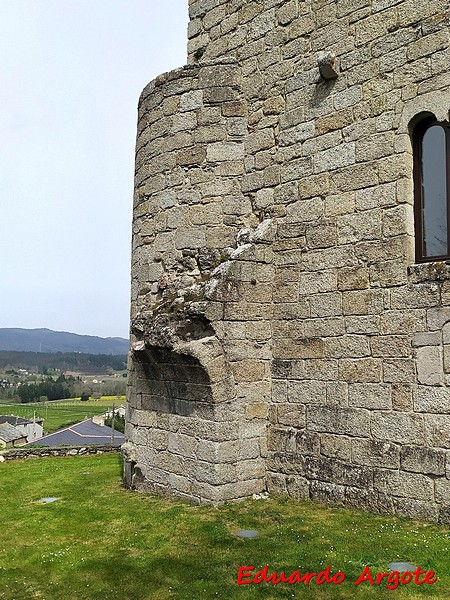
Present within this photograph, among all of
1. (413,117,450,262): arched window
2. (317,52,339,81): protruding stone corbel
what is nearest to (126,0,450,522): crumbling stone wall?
(317,52,339,81): protruding stone corbel

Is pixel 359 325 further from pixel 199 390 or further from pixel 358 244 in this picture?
pixel 199 390

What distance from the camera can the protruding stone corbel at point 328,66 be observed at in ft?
21.0

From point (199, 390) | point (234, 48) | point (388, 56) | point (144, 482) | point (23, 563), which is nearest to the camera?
point (23, 563)

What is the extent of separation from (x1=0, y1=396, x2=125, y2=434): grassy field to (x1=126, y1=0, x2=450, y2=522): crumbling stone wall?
48.5 metres

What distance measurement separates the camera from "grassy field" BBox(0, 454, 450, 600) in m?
4.09

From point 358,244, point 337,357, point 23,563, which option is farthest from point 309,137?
point 23,563

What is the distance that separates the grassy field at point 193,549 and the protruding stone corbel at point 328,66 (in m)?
4.76

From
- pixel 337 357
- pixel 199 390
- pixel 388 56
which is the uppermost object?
pixel 388 56

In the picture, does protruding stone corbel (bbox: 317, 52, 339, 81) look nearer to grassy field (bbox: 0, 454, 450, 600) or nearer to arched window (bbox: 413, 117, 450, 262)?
arched window (bbox: 413, 117, 450, 262)

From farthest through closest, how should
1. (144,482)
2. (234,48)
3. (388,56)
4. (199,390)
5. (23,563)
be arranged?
(234,48), (144,482), (199,390), (388,56), (23,563)

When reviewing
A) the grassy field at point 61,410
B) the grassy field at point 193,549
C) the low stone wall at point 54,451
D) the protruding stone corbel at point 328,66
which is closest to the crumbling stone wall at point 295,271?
the protruding stone corbel at point 328,66

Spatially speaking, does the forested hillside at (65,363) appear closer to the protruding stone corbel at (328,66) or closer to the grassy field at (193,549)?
the grassy field at (193,549)

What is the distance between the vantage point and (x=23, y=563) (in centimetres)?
479

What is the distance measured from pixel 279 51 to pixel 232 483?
17.1ft
